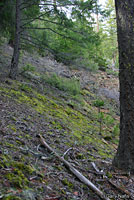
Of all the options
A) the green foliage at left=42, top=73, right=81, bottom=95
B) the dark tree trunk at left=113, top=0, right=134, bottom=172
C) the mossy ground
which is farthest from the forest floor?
the green foliage at left=42, top=73, right=81, bottom=95

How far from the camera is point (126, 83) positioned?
4.15 m

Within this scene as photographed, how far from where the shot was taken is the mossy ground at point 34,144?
103 inches

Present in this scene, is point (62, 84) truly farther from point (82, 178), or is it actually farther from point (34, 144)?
point (82, 178)

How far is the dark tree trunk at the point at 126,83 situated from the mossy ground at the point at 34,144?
2.61ft

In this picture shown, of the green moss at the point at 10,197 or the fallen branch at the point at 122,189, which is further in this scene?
the fallen branch at the point at 122,189

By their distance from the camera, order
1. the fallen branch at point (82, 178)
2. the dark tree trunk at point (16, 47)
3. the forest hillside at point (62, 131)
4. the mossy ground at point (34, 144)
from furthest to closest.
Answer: the dark tree trunk at point (16, 47) < the fallen branch at point (82, 178) < the forest hillside at point (62, 131) < the mossy ground at point (34, 144)

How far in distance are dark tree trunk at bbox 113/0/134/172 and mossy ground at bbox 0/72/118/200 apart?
79cm

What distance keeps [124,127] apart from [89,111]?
19.8 ft

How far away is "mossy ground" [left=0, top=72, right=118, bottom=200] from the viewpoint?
2619mm

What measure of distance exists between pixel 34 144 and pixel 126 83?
2191 millimetres

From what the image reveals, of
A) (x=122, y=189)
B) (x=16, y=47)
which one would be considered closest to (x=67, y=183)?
(x=122, y=189)

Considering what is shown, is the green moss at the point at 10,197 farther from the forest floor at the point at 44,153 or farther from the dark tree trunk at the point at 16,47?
the dark tree trunk at the point at 16,47

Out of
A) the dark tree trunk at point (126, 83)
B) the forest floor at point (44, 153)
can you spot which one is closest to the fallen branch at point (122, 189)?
the forest floor at point (44, 153)

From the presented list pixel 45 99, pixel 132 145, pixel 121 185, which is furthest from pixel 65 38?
pixel 121 185
